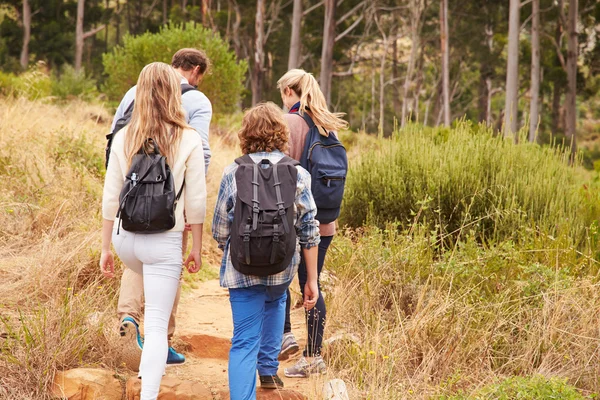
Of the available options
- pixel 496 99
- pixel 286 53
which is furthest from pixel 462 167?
pixel 496 99

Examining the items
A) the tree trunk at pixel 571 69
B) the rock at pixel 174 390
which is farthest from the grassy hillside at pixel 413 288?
the tree trunk at pixel 571 69

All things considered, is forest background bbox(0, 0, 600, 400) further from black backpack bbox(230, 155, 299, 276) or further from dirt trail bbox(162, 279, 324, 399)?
black backpack bbox(230, 155, 299, 276)

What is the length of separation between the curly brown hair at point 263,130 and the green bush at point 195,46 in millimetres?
14351

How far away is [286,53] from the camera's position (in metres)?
33.0

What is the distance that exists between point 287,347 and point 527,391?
1.49 m

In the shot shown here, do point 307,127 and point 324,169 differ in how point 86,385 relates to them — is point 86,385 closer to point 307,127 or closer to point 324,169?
point 324,169

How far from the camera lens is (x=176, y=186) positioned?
3441 mm

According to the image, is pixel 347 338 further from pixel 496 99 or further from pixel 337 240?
pixel 496 99

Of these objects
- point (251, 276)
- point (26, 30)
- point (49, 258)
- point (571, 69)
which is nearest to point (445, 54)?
point (571, 69)

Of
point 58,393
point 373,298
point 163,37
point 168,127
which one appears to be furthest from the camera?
point 163,37

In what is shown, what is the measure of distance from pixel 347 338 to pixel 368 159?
322 cm

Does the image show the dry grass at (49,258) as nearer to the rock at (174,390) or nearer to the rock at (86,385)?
the rock at (86,385)

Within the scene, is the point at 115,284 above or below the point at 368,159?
below

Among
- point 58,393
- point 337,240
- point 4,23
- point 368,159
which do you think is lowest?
point 58,393
